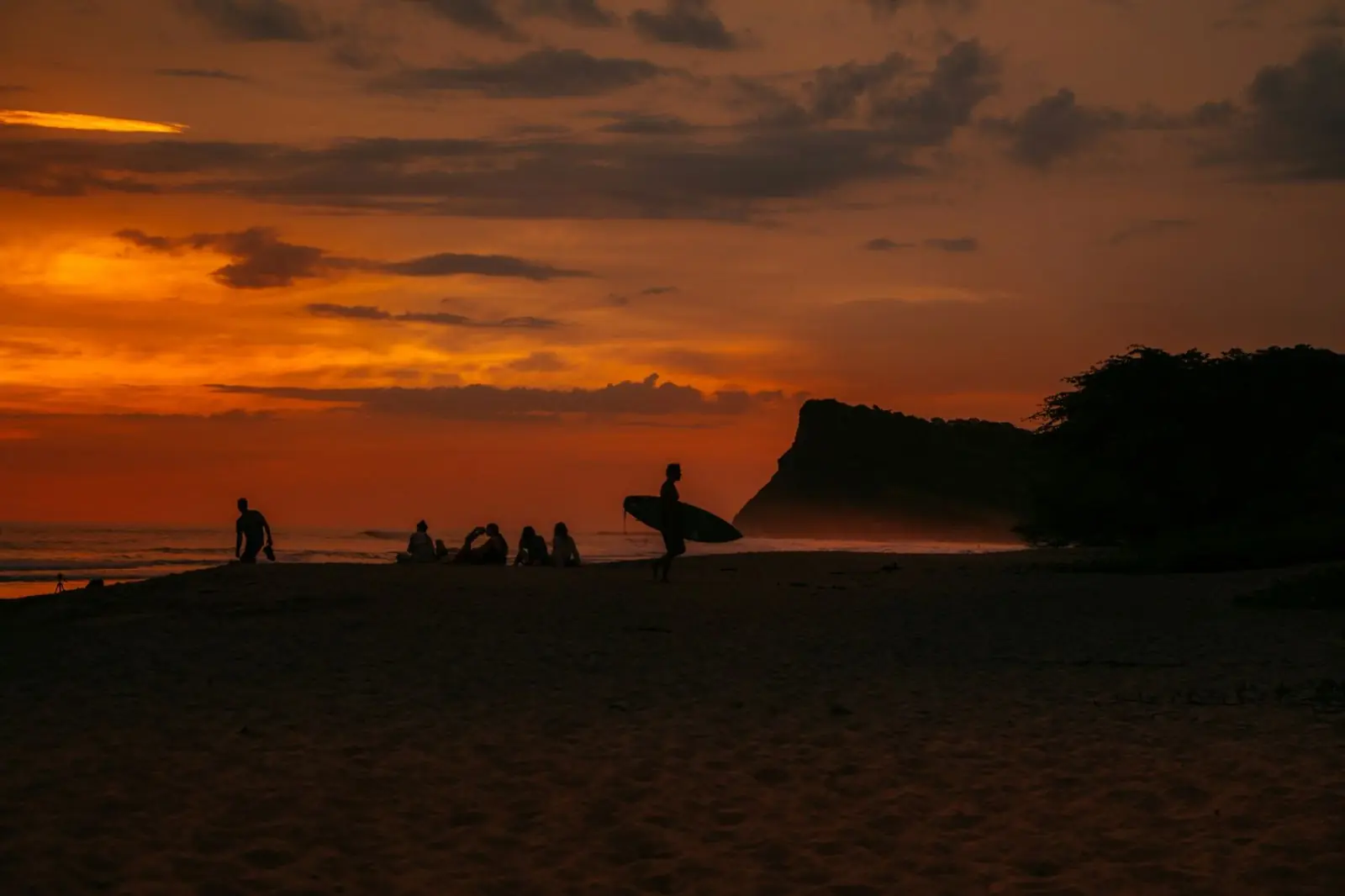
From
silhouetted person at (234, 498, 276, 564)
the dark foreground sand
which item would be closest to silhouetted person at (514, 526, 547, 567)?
silhouetted person at (234, 498, 276, 564)

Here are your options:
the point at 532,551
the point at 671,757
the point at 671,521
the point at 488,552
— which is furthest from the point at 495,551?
the point at 671,757

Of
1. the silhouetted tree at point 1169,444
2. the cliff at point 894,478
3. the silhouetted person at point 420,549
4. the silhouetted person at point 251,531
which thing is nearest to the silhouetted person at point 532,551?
the silhouetted person at point 420,549

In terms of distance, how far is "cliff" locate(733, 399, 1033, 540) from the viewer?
11631 centimetres

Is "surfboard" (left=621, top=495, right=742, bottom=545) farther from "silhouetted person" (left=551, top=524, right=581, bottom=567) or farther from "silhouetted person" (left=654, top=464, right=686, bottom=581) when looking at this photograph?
"silhouetted person" (left=654, top=464, right=686, bottom=581)

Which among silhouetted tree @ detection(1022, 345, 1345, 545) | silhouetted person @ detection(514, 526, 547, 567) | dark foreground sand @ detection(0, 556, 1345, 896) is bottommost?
dark foreground sand @ detection(0, 556, 1345, 896)

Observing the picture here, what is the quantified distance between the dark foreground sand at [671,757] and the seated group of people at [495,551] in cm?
1046

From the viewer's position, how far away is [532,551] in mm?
29031

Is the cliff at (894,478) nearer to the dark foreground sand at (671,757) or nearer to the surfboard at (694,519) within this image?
the surfboard at (694,519)

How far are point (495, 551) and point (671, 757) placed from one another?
19.4 m

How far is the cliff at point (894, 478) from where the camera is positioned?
382 feet

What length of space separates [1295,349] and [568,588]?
99.6 ft

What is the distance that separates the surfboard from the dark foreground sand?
463 inches

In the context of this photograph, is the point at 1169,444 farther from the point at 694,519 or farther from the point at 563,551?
the point at 563,551

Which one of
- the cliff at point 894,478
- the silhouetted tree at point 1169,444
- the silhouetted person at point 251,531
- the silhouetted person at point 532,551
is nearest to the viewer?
the silhouetted person at point 251,531
